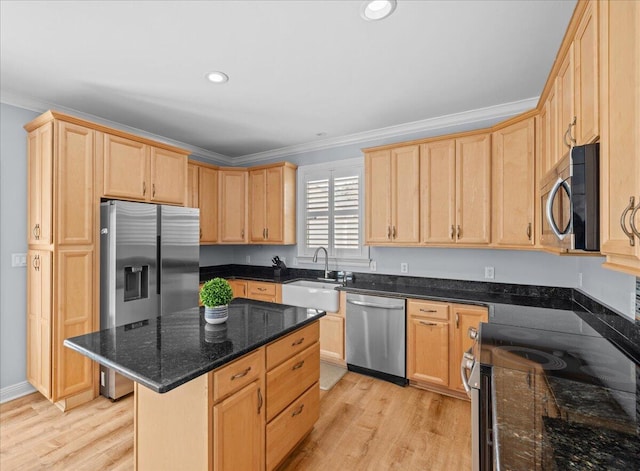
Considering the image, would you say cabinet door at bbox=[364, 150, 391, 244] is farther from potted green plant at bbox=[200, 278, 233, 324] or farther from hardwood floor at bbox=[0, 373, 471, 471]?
potted green plant at bbox=[200, 278, 233, 324]

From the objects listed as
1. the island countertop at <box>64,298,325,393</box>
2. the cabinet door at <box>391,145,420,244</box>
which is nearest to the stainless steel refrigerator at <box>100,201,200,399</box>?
the island countertop at <box>64,298,325,393</box>

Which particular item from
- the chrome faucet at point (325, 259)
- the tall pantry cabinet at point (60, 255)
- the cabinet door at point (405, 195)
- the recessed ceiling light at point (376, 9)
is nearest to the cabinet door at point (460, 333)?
the cabinet door at point (405, 195)

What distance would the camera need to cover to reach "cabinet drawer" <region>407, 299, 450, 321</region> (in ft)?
9.21

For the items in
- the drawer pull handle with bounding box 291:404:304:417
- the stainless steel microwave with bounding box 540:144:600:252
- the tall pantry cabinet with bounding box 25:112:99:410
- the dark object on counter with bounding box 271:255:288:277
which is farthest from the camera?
the dark object on counter with bounding box 271:255:288:277

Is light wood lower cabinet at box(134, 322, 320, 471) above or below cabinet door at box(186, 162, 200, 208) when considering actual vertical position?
below

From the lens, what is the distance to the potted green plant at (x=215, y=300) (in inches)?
69.6

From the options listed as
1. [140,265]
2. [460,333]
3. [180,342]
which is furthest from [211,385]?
[460,333]

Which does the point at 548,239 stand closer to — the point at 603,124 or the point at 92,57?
the point at 603,124

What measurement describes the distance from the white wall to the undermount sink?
8.11 ft

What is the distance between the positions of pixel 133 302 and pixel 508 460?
2.98m

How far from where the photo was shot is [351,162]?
3.94 m

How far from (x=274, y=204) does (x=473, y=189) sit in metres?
2.46

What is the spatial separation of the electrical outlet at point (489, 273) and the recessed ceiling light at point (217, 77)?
2.97 metres

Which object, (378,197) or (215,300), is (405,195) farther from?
(215,300)
